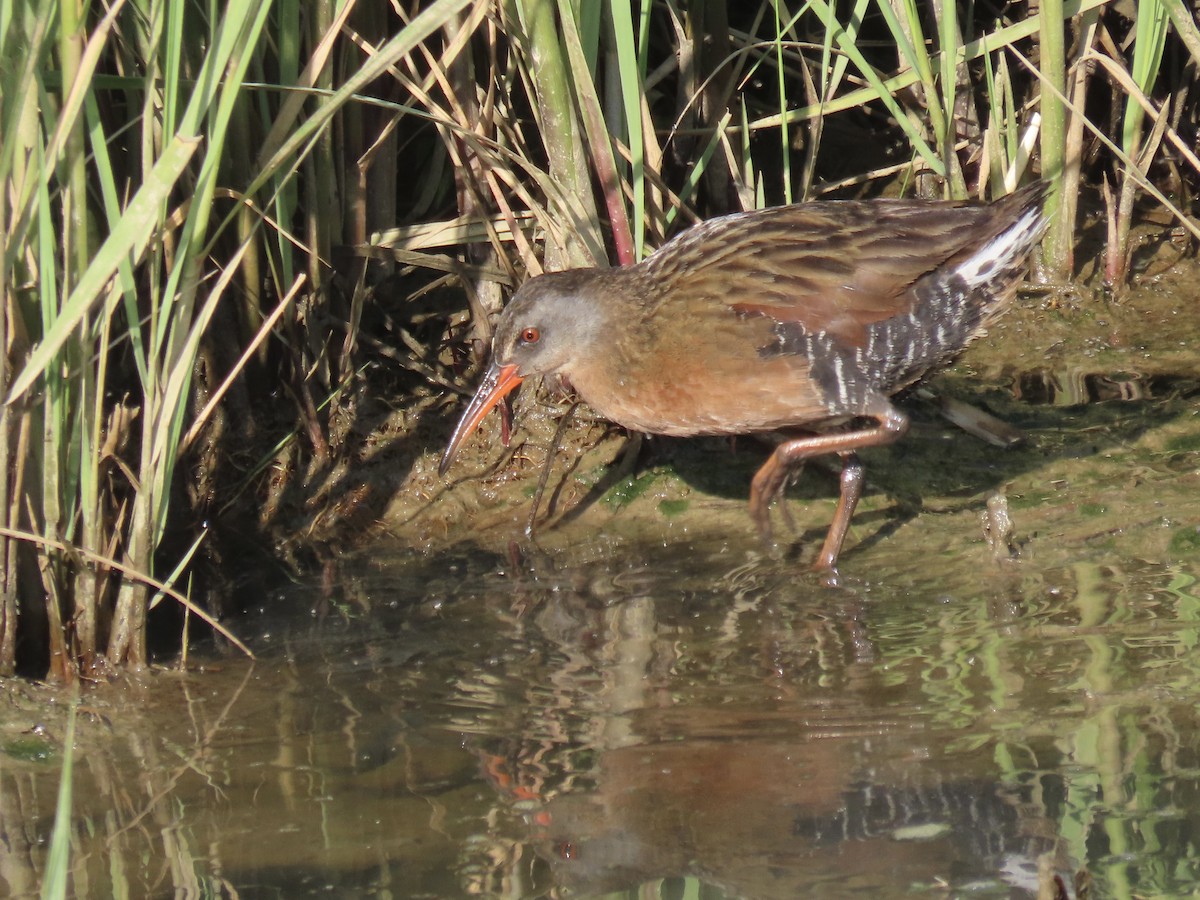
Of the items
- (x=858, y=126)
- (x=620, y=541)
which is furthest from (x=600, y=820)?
(x=858, y=126)

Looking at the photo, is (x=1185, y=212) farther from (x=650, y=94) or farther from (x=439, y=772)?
(x=439, y=772)

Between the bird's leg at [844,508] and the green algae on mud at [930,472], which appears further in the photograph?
the green algae on mud at [930,472]

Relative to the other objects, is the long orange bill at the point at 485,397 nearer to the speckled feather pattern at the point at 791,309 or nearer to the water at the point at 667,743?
the speckled feather pattern at the point at 791,309

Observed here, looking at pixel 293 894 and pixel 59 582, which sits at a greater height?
pixel 59 582

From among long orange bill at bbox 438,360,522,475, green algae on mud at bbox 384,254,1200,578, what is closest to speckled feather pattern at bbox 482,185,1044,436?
long orange bill at bbox 438,360,522,475

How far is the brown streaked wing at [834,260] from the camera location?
3803 millimetres

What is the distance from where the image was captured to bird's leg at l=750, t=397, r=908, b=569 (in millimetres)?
3896

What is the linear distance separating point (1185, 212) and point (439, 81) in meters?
2.63

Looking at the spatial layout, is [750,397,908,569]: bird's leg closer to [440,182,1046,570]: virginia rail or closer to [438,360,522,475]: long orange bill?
[440,182,1046,570]: virginia rail

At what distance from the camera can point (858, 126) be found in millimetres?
5148

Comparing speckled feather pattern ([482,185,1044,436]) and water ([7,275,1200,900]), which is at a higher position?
speckled feather pattern ([482,185,1044,436])

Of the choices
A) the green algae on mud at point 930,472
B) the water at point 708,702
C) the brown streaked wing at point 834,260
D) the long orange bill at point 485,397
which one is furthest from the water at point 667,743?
the brown streaked wing at point 834,260

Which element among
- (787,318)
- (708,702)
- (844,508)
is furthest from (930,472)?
(708,702)

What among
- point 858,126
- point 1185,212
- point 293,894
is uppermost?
point 858,126
